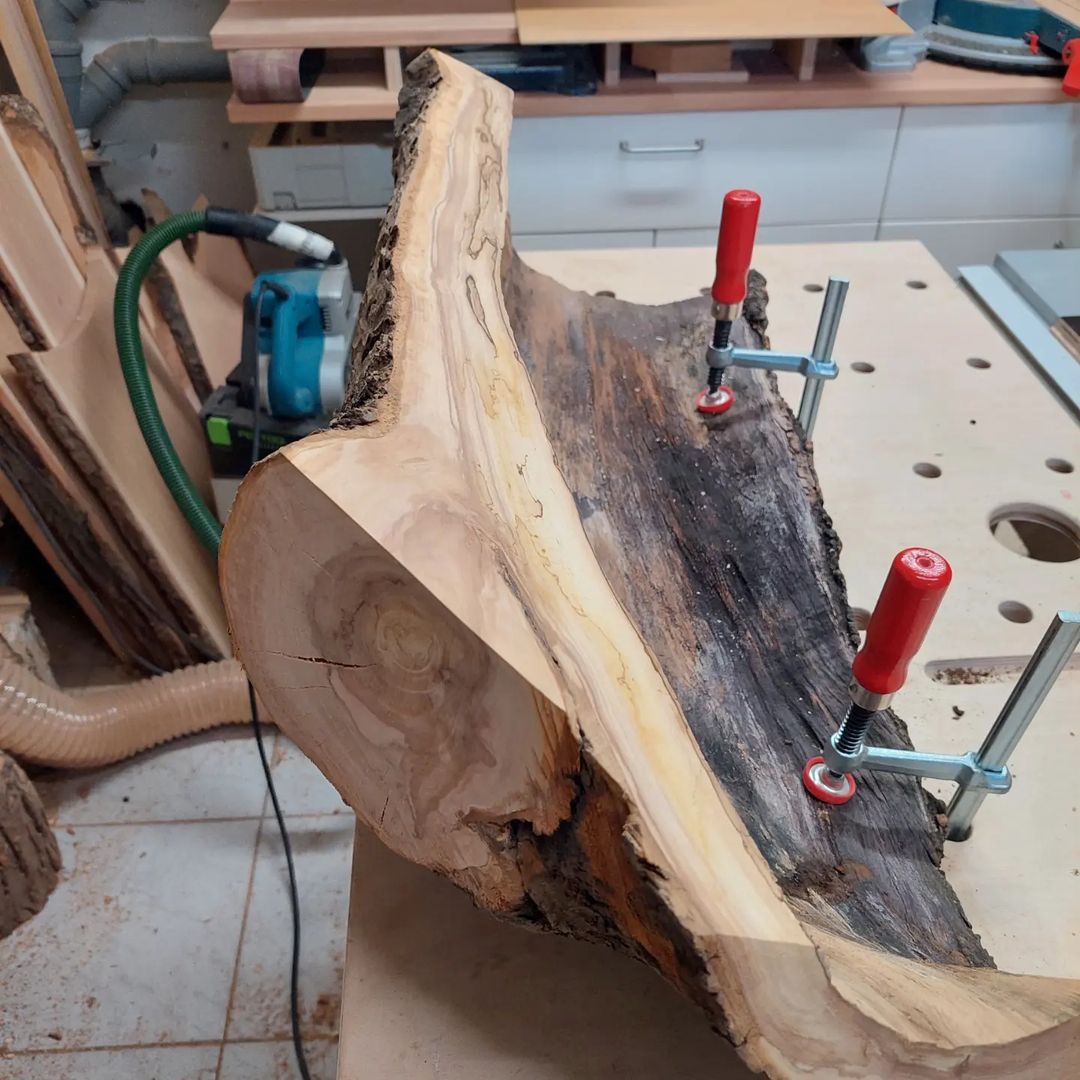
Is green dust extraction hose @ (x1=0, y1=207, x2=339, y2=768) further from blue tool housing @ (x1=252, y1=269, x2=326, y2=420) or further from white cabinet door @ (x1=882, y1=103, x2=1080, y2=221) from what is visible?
white cabinet door @ (x1=882, y1=103, x2=1080, y2=221)

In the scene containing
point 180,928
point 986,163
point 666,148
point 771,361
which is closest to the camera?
point 771,361

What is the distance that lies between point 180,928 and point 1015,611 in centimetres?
117

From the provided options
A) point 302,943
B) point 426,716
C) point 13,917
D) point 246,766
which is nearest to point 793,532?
point 426,716

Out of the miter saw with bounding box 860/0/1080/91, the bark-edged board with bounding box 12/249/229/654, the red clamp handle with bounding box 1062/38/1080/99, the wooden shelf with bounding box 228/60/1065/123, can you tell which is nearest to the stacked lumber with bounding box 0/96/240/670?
the bark-edged board with bounding box 12/249/229/654

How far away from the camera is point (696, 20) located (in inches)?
61.0

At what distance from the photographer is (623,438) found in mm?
896

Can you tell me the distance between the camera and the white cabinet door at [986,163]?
5.52ft

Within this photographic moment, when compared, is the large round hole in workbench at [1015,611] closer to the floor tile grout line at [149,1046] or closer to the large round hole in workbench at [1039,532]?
the large round hole in workbench at [1039,532]

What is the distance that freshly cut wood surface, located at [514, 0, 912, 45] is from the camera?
1498 millimetres

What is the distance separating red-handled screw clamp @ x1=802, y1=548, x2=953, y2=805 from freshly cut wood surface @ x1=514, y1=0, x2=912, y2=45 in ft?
4.21

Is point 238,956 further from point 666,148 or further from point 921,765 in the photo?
point 666,148

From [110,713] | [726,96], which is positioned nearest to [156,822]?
[110,713]

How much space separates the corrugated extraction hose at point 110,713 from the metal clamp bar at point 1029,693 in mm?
1146

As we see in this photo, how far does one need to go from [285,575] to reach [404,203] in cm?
44
